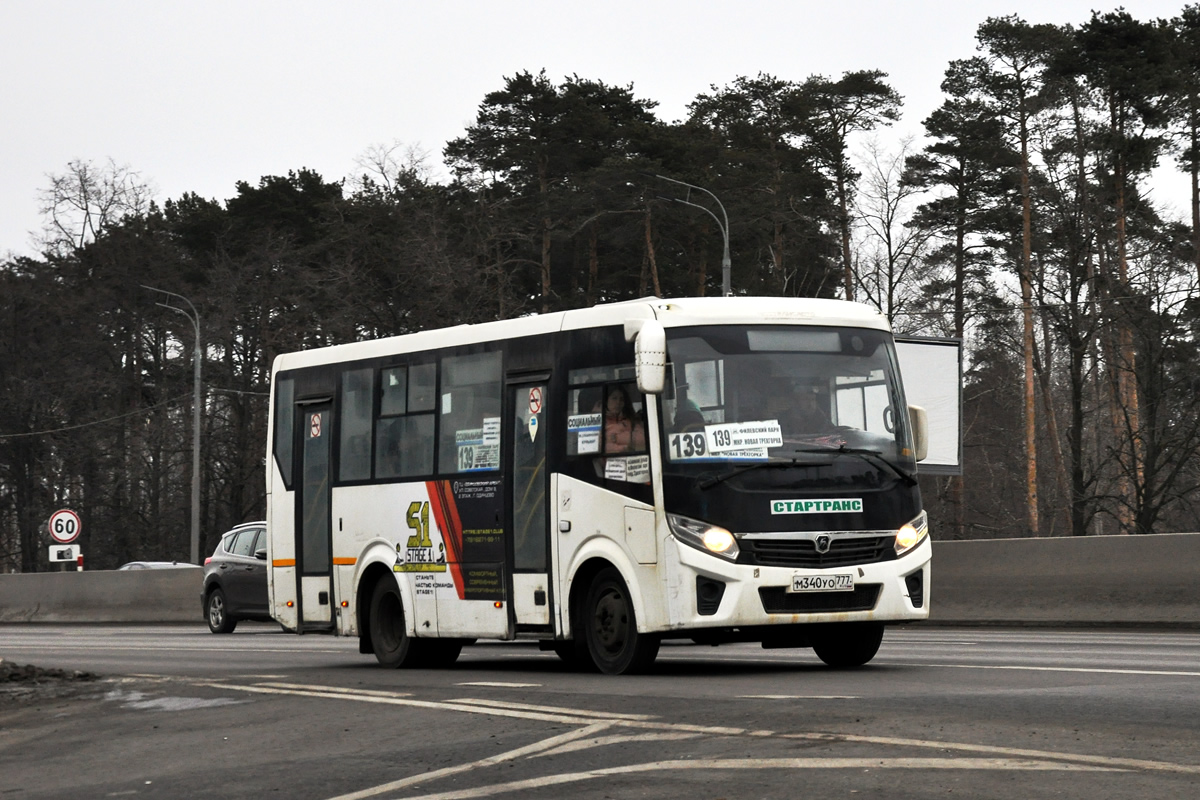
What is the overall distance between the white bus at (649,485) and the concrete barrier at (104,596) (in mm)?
19141

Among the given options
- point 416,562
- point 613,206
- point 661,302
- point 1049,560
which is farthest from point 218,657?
point 613,206

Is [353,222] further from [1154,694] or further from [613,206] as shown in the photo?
[1154,694]

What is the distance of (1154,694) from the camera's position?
393 inches

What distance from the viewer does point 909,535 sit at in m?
13.2

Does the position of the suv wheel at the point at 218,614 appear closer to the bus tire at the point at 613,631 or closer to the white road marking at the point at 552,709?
the bus tire at the point at 613,631

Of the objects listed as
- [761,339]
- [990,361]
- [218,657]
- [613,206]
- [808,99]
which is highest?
[808,99]

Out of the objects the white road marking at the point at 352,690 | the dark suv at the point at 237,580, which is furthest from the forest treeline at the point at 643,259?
the white road marking at the point at 352,690

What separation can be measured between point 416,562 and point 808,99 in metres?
40.5

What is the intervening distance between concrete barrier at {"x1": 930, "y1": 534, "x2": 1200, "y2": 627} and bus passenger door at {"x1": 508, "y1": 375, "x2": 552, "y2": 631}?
8.26 m

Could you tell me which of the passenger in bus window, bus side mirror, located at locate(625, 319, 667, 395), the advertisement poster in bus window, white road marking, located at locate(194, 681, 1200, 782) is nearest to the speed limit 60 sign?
the advertisement poster in bus window

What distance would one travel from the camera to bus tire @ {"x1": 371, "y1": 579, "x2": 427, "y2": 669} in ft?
52.3

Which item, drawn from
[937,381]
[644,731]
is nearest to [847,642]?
[644,731]

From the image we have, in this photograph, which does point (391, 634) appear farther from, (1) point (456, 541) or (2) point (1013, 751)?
(2) point (1013, 751)

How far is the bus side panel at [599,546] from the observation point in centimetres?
1298
